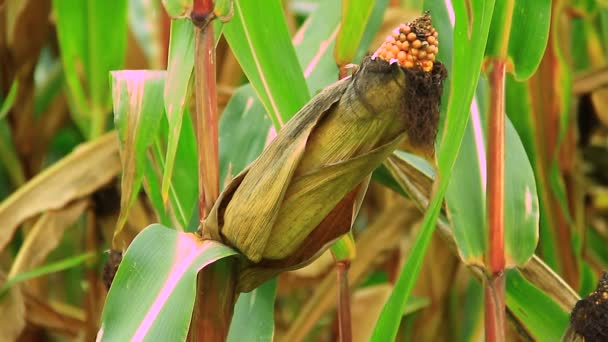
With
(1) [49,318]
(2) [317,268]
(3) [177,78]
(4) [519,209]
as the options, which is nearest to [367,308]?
(2) [317,268]

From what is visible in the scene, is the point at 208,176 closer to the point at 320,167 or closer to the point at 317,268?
the point at 320,167

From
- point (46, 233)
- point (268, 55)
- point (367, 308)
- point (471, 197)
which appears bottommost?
point (367, 308)

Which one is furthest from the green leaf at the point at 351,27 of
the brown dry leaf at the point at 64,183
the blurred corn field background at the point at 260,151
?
the brown dry leaf at the point at 64,183

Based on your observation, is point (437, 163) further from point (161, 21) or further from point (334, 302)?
point (161, 21)

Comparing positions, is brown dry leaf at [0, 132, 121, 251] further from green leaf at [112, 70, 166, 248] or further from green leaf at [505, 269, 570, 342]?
green leaf at [505, 269, 570, 342]

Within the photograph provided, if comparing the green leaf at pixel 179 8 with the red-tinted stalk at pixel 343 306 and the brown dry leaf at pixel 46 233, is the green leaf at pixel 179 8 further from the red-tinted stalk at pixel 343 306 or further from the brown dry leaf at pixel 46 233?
the brown dry leaf at pixel 46 233

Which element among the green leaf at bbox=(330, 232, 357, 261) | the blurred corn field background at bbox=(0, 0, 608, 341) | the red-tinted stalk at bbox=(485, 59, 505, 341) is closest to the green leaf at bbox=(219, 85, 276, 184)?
the blurred corn field background at bbox=(0, 0, 608, 341)

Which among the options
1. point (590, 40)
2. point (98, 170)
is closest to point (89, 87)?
point (98, 170)
